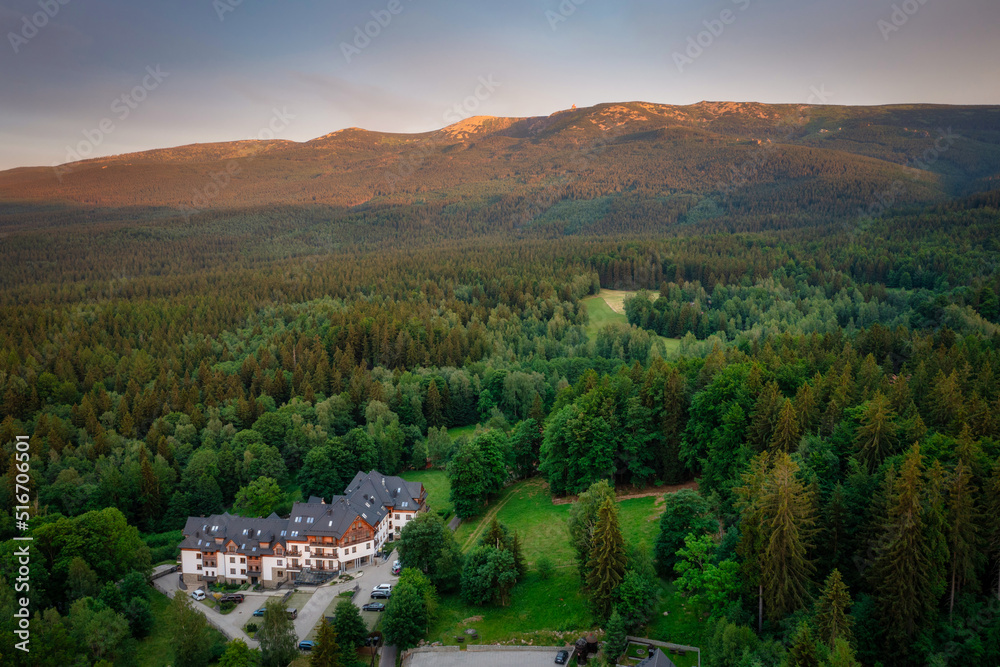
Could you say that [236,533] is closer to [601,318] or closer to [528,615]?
[528,615]

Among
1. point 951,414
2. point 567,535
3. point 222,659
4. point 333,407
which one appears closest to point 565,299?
point 333,407

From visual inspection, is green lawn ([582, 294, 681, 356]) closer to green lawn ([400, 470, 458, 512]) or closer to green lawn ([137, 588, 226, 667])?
green lawn ([400, 470, 458, 512])

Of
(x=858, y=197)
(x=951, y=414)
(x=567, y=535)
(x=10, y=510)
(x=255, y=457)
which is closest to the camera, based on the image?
(x=951, y=414)

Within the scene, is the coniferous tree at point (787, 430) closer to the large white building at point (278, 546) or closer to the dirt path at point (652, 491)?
the dirt path at point (652, 491)

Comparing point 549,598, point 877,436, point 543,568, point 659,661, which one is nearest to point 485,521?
point 543,568

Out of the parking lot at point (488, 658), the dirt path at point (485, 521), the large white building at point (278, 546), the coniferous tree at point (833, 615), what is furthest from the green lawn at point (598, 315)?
the coniferous tree at point (833, 615)

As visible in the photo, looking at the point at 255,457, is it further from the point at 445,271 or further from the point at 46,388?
the point at 445,271
